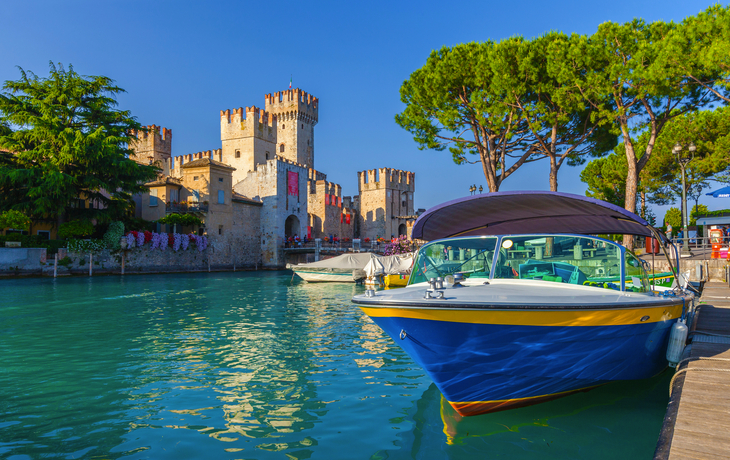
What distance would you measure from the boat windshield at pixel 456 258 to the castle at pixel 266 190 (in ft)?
95.2

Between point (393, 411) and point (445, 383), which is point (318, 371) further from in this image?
point (445, 383)

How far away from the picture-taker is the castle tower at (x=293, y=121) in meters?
54.9

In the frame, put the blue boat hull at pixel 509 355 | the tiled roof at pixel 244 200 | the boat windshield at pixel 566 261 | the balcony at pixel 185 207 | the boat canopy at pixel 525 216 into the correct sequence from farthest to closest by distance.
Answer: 1. the tiled roof at pixel 244 200
2. the balcony at pixel 185 207
3. the boat canopy at pixel 525 216
4. the boat windshield at pixel 566 261
5. the blue boat hull at pixel 509 355

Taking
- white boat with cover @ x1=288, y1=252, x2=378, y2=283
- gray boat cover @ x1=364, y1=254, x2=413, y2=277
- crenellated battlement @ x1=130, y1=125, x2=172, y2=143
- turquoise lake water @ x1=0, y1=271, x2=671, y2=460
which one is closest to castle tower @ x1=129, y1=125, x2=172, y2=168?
crenellated battlement @ x1=130, y1=125, x2=172, y2=143

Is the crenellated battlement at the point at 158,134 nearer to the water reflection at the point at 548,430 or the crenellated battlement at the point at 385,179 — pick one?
the crenellated battlement at the point at 385,179

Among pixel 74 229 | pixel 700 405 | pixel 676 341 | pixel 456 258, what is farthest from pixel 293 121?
pixel 700 405

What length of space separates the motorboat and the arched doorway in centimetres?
4031

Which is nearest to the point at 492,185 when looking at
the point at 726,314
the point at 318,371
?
the point at 726,314

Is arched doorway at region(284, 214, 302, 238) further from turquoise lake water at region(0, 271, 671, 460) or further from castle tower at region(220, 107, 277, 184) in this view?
turquoise lake water at region(0, 271, 671, 460)

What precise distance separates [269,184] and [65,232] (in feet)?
61.1

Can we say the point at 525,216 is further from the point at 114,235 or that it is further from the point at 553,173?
the point at 114,235

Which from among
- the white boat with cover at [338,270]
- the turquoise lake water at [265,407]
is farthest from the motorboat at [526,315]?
the white boat with cover at [338,270]

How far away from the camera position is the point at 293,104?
180 ft

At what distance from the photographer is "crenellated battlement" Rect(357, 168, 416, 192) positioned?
5494 cm
